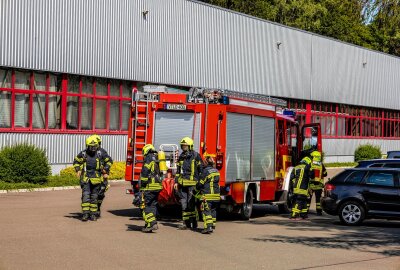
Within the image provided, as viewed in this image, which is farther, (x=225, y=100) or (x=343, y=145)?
(x=343, y=145)

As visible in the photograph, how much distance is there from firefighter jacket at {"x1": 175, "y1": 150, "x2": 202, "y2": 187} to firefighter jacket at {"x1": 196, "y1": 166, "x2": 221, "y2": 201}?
0.79ft

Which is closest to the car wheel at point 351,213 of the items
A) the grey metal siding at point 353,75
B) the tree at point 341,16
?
the grey metal siding at point 353,75

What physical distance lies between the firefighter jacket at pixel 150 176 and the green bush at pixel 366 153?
39702 mm

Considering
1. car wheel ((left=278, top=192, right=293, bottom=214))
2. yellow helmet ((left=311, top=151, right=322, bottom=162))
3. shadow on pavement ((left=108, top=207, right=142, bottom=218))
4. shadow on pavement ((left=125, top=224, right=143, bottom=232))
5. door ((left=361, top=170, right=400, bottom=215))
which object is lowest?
shadow on pavement ((left=125, top=224, right=143, bottom=232))

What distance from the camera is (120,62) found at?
1431 inches

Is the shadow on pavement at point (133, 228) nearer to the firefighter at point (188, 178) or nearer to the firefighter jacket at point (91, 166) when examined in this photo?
the firefighter at point (188, 178)

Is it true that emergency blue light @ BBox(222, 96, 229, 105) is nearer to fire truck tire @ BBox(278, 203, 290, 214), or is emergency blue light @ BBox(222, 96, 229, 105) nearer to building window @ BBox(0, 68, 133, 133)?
fire truck tire @ BBox(278, 203, 290, 214)

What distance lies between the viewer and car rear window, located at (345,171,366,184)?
66.0 ft

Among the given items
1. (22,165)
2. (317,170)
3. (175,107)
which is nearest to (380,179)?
(317,170)

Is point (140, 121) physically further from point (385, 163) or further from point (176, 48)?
point (176, 48)

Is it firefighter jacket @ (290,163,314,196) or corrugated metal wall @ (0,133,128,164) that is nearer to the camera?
firefighter jacket @ (290,163,314,196)

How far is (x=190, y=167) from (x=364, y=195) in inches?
184

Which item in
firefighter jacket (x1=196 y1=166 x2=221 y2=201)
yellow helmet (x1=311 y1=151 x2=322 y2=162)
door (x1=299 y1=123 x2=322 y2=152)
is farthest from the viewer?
door (x1=299 y1=123 x2=322 y2=152)

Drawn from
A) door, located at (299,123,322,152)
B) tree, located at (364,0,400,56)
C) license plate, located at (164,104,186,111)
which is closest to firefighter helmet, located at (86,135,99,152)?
license plate, located at (164,104,186,111)
